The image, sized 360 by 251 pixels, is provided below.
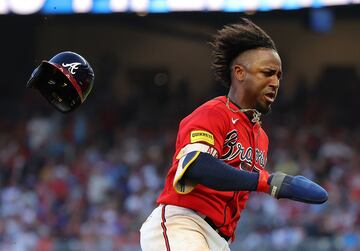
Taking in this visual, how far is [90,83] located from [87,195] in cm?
878

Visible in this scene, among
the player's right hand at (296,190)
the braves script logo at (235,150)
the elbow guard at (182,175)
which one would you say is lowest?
the player's right hand at (296,190)

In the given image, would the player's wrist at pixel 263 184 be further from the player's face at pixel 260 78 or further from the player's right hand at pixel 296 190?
the player's face at pixel 260 78

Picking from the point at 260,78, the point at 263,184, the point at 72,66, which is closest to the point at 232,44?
the point at 260,78

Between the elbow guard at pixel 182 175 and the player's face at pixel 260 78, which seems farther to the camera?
the player's face at pixel 260 78

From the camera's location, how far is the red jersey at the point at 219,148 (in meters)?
3.87

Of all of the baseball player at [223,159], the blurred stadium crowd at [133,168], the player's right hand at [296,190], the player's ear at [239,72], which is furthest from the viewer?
the blurred stadium crowd at [133,168]

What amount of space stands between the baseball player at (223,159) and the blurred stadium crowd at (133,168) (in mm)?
6774

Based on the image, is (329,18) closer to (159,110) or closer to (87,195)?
(159,110)

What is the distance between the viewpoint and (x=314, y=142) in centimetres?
1291

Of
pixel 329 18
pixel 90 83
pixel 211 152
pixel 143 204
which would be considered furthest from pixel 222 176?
pixel 329 18

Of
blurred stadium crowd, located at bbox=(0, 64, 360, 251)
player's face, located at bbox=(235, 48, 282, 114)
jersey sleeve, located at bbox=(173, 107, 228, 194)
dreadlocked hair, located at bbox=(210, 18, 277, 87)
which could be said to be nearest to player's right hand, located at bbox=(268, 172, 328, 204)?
jersey sleeve, located at bbox=(173, 107, 228, 194)

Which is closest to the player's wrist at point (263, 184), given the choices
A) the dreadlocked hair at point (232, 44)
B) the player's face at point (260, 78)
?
the player's face at point (260, 78)

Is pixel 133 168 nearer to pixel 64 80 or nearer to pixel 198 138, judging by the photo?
pixel 64 80

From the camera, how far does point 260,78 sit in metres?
4.09
